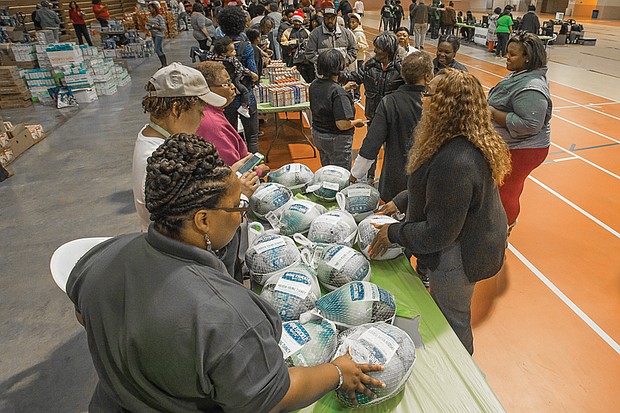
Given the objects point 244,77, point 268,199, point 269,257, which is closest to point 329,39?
point 244,77

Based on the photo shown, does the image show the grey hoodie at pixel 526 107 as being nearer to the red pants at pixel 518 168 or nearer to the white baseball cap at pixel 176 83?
the red pants at pixel 518 168

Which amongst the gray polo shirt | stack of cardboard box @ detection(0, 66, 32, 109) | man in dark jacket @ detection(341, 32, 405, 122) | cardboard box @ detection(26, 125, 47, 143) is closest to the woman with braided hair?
the gray polo shirt

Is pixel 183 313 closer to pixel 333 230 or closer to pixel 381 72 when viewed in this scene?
pixel 333 230

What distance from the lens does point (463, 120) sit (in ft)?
5.36

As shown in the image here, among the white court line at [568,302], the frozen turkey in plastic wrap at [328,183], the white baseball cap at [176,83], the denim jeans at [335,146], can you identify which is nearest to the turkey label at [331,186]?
the frozen turkey in plastic wrap at [328,183]

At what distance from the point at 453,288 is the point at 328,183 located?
0.98m

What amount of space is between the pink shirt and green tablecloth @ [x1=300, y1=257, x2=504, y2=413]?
1.31 metres

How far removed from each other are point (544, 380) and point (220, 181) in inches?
97.0

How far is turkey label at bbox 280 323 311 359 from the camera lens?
1379 mm

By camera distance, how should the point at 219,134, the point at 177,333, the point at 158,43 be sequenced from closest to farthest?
1. the point at 177,333
2. the point at 219,134
3. the point at 158,43

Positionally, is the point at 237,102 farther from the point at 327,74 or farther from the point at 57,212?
the point at 57,212

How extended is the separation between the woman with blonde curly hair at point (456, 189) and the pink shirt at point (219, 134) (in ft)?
3.55

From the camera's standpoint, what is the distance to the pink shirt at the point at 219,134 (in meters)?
2.42

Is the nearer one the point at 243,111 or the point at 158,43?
the point at 243,111
